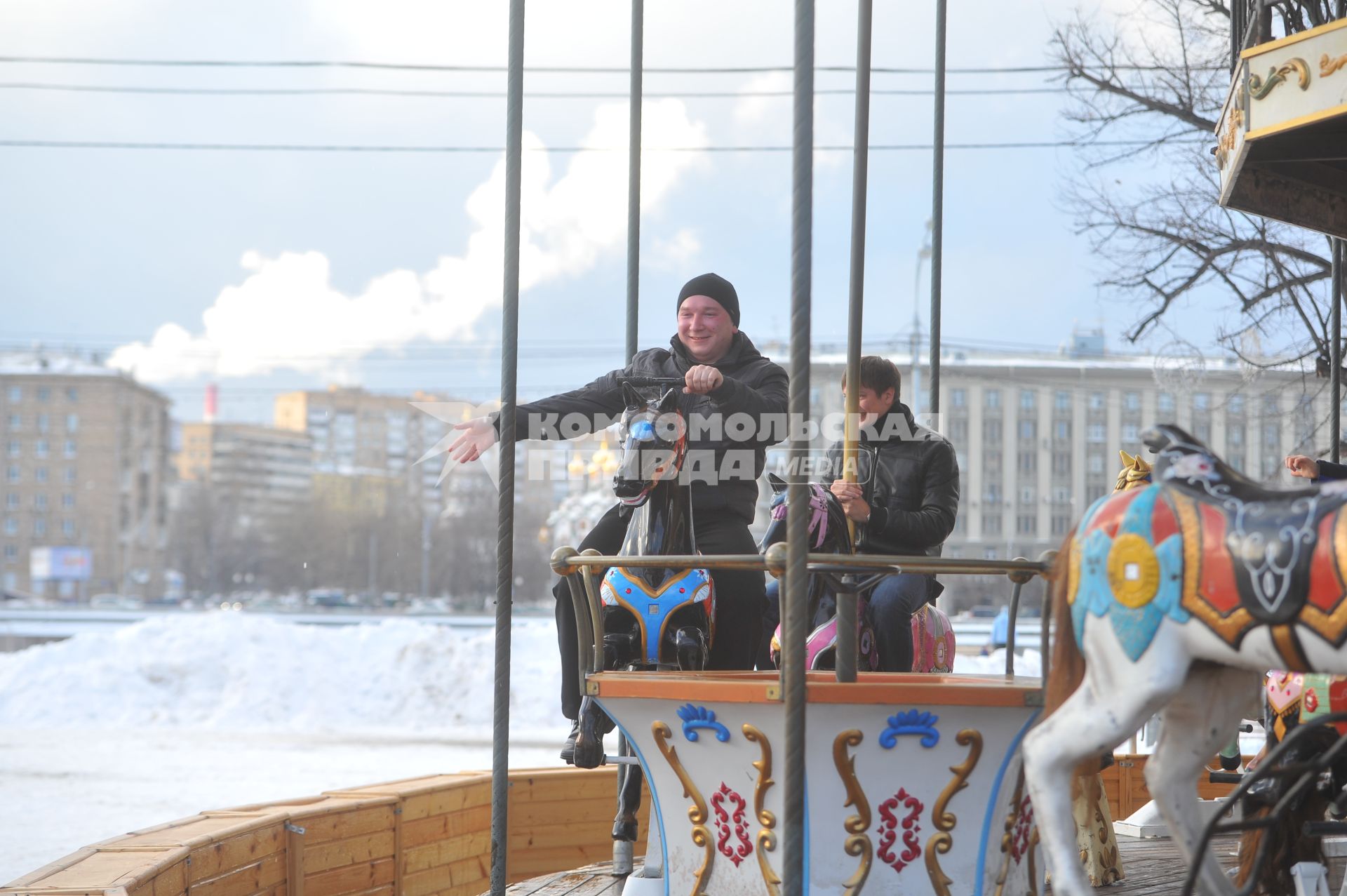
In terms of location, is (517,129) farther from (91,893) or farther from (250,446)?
(250,446)

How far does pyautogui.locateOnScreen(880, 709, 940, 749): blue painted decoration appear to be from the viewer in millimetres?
3287

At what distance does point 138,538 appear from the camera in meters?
71.9

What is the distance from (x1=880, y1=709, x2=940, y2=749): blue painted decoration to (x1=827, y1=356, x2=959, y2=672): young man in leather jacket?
107cm

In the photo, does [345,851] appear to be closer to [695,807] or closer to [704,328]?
[695,807]

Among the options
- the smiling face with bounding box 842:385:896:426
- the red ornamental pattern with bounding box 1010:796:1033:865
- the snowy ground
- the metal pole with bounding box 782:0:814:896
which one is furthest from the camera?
the snowy ground

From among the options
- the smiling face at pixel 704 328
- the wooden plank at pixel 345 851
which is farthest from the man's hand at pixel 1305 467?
the wooden plank at pixel 345 851

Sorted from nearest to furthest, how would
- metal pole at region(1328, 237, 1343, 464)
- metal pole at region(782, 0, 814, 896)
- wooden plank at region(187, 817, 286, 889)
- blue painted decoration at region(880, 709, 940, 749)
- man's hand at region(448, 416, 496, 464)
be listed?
1. metal pole at region(782, 0, 814, 896)
2. blue painted decoration at region(880, 709, 940, 749)
3. man's hand at region(448, 416, 496, 464)
4. wooden plank at region(187, 817, 286, 889)
5. metal pole at region(1328, 237, 1343, 464)

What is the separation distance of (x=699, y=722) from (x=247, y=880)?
6.94ft

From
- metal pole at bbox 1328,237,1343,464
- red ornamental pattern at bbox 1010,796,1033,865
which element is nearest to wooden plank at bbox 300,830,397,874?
red ornamental pattern at bbox 1010,796,1033,865

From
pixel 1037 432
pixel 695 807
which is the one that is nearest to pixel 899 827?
pixel 695 807

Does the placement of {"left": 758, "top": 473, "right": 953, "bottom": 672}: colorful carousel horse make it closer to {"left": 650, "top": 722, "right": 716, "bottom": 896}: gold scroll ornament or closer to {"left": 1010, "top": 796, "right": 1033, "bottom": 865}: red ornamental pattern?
{"left": 650, "top": 722, "right": 716, "bottom": 896}: gold scroll ornament

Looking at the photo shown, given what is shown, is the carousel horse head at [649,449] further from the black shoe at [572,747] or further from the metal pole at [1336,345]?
the metal pole at [1336,345]

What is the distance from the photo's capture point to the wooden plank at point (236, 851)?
4336 mm

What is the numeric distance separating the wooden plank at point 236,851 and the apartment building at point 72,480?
69634 mm
